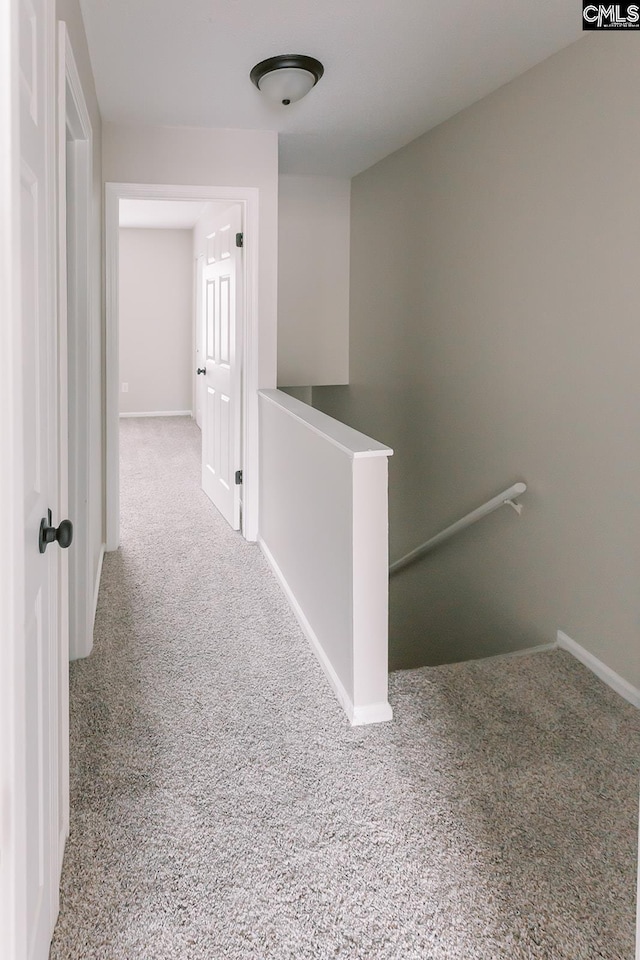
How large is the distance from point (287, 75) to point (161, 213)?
543cm

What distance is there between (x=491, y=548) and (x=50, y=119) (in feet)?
9.11

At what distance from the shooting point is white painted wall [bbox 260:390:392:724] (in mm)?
2473

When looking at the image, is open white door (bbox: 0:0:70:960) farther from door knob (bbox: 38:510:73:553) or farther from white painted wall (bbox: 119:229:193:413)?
white painted wall (bbox: 119:229:193:413)

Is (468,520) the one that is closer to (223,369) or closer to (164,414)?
(223,369)

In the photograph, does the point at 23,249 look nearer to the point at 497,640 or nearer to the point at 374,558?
the point at 374,558

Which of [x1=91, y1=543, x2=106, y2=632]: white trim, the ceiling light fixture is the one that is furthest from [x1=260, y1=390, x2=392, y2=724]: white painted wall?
the ceiling light fixture

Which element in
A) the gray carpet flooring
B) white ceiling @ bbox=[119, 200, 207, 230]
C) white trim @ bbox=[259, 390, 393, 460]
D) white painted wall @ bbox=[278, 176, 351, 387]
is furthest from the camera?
white ceiling @ bbox=[119, 200, 207, 230]

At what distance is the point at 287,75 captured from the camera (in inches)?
126

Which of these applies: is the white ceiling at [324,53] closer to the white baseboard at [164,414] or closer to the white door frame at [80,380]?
the white door frame at [80,380]

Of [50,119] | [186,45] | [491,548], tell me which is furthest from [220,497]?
[50,119]

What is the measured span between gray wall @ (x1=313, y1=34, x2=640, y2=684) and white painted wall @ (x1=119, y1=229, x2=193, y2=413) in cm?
517

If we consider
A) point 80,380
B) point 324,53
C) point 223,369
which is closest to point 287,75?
point 324,53

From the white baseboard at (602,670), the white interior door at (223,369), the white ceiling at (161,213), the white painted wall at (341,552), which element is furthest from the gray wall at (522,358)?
the white ceiling at (161,213)

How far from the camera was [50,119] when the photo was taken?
5.24ft
